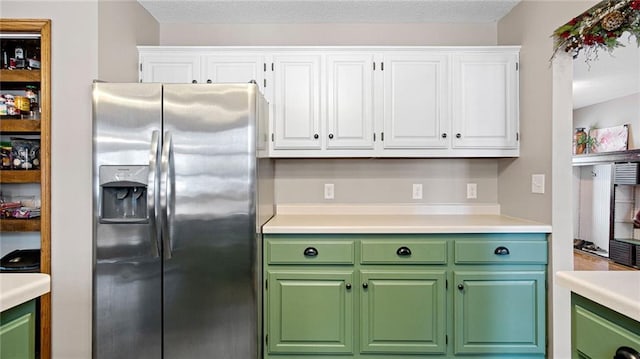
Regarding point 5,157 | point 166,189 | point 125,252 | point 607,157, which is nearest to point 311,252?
point 166,189

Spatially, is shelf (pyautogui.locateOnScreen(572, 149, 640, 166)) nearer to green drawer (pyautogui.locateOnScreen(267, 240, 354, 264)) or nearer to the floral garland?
the floral garland

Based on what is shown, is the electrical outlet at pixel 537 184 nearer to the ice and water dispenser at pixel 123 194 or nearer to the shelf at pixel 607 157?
the ice and water dispenser at pixel 123 194

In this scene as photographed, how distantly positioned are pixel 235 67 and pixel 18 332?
1.95 m

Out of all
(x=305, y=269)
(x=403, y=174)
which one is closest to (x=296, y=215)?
(x=305, y=269)

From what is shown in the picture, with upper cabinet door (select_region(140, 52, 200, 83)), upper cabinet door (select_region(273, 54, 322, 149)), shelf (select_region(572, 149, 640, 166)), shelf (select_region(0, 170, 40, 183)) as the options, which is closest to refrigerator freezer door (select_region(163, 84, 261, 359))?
upper cabinet door (select_region(273, 54, 322, 149))

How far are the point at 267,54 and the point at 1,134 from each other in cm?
175

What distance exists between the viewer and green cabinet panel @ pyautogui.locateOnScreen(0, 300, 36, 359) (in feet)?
2.89

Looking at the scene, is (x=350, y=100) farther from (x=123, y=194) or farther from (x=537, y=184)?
(x=123, y=194)

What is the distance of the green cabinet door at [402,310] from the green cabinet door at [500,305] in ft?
0.43

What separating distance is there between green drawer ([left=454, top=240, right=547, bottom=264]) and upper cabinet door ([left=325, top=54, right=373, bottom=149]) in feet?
3.01

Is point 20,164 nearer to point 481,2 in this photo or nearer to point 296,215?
point 296,215

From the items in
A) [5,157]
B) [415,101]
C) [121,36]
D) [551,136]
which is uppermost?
[121,36]

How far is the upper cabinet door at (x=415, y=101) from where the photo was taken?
2414 millimetres

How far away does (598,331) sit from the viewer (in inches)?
34.0
